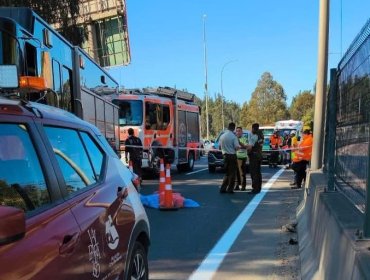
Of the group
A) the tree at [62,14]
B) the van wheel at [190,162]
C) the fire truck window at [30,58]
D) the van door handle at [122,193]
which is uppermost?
the tree at [62,14]

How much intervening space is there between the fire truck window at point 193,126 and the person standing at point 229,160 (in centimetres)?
1042

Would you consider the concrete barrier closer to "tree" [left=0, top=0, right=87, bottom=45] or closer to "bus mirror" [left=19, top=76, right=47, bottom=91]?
"bus mirror" [left=19, top=76, right=47, bottom=91]

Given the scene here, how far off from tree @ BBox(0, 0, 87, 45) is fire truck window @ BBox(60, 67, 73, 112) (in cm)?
1033

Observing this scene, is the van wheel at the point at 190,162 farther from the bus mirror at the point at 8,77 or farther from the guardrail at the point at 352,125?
the bus mirror at the point at 8,77

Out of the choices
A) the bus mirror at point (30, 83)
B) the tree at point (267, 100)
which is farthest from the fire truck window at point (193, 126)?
the tree at point (267, 100)

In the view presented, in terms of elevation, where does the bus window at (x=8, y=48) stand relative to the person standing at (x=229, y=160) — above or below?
above

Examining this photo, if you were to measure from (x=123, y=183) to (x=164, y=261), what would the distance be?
108 inches

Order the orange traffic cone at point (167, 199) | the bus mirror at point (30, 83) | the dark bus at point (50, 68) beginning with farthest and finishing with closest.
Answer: the orange traffic cone at point (167, 199) < the dark bus at point (50, 68) < the bus mirror at point (30, 83)

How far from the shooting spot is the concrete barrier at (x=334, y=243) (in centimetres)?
347

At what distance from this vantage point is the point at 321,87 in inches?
451

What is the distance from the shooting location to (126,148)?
58.1 feet

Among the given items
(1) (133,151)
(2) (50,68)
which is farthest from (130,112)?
(2) (50,68)

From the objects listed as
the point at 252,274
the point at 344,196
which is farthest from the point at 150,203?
the point at 344,196

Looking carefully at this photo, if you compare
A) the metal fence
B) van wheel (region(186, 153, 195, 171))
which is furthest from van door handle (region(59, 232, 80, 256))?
van wheel (region(186, 153, 195, 171))
